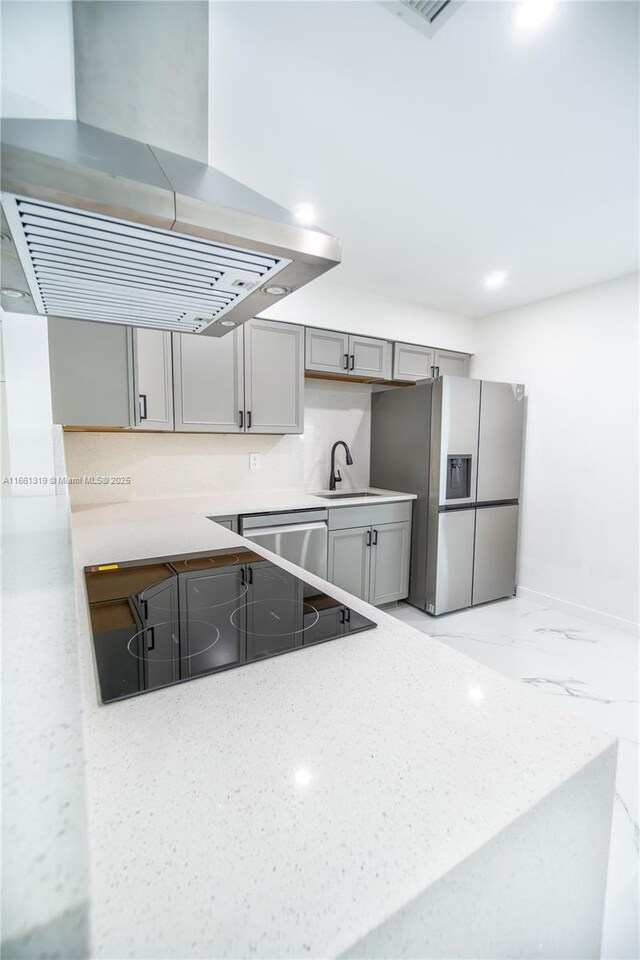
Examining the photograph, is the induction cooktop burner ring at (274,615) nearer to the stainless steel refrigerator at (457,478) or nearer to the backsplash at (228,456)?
the backsplash at (228,456)

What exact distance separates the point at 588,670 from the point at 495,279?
257 cm

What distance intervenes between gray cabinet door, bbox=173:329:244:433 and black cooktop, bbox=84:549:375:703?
1418 millimetres

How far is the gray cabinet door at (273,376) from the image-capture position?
8.87ft

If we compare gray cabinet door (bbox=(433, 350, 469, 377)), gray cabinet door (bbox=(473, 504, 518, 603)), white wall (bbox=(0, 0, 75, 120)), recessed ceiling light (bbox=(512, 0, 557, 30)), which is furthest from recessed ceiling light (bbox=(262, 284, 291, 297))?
gray cabinet door (bbox=(433, 350, 469, 377))

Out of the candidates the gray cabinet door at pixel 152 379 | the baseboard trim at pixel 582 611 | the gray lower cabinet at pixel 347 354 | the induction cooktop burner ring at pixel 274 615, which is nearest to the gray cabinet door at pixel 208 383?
→ the gray cabinet door at pixel 152 379

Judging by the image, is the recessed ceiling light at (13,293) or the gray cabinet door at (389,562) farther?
the gray cabinet door at (389,562)

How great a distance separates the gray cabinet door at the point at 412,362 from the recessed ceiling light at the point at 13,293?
2.74 m

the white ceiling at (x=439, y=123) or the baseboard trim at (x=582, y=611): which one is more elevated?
the white ceiling at (x=439, y=123)

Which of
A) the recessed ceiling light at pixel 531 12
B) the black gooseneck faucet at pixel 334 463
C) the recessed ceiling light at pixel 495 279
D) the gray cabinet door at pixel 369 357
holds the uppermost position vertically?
the recessed ceiling light at pixel 531 12

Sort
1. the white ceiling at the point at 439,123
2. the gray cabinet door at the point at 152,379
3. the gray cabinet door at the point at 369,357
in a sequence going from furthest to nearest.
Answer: the gray cabinet door at the point at 369,357
the gray cabinet door at the point at 152,379
the white ceiling at the point at 439,123

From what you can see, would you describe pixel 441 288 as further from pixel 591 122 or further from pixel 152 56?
pixel 152 56

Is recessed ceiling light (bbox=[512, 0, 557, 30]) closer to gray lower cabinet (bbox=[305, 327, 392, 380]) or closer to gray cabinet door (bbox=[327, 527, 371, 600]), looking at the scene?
gray lower cabinet (bbox=[305, 327, 392, 380])

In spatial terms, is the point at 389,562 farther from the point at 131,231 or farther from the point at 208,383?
the point at 131,231

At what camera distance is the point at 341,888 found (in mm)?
355
